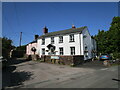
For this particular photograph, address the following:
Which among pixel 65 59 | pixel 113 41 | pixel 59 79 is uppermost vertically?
pixel 113 41

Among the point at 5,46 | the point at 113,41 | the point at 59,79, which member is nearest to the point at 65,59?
the point at 59,79

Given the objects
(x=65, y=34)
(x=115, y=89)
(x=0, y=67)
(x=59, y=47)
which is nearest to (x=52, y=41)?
(x=59, y=47)

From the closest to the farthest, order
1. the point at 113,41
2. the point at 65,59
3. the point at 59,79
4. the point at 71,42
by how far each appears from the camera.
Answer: the point at 59,79 → the point at 65,59 → the point at 71,42 → the point at 113,41

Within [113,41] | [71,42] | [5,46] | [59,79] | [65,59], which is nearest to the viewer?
[59,79]

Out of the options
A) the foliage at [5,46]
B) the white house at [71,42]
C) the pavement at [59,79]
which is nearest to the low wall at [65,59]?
the white house at [71,42]

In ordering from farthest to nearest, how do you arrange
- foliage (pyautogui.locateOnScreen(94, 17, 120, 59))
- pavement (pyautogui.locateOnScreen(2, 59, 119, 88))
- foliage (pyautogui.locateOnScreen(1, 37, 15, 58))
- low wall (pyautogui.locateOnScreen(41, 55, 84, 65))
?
foliage (pyautogui.locateOnScreen(94, 17, 120, 59)) → low wall (pyautogui.locateOnScreen(41, 55, 84, 65)) → foliage (pyautogui.locateOnScreen(1, 37, 15, 58)) → pavement (pyautogui.locateOnScreen(2, 59, 119, 88))

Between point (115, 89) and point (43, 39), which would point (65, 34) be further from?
point (115, 89)

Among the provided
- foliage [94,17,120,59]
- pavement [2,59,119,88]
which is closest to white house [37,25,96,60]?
foliage [94,17,120,59]

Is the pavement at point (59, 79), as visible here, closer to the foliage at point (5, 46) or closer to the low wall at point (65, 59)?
the low wall at point (65, 59)

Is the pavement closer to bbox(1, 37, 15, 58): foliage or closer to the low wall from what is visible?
the low wall

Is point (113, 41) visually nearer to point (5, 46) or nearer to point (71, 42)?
point (71, 42)

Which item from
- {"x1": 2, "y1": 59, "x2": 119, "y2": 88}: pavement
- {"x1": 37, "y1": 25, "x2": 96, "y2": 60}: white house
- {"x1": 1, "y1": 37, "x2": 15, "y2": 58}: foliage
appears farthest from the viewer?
{"x1": 37, "y1": 25, "x2": 96, "y2": 60}: white house

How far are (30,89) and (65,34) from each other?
16.4 meters

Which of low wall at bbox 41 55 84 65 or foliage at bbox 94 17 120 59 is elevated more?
foliage at bbox 94 17 120 59
